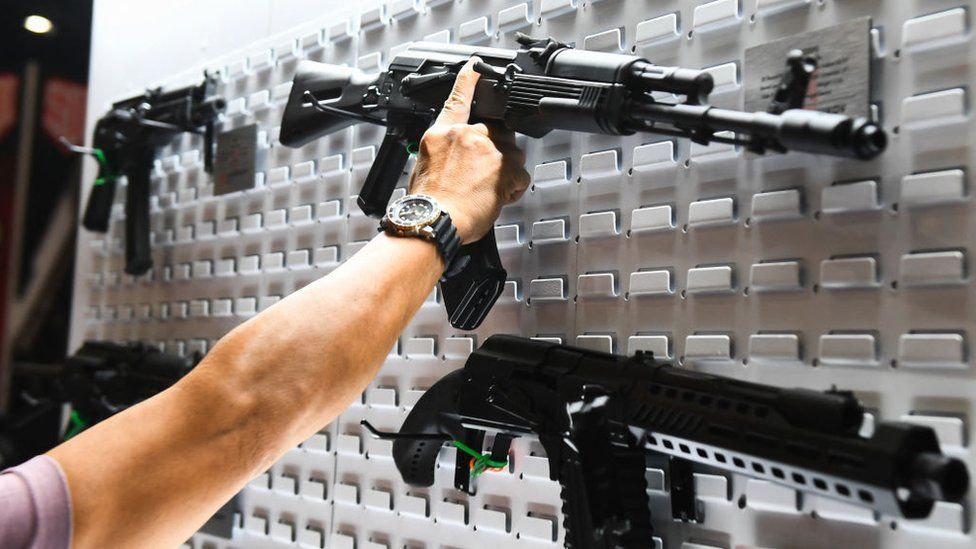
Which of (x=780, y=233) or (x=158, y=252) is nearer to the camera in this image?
(x=780, y=233)

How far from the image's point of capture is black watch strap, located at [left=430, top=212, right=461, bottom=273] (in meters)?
1.23

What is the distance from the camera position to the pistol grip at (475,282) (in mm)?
1447

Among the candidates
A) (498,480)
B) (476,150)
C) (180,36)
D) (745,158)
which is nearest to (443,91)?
(476,150)

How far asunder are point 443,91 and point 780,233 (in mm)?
618

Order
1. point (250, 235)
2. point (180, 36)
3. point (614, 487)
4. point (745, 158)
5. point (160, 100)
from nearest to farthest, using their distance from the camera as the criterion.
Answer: point (614, 487), point (745, 158), point (250, 235), point (160, 100), point (180, 36)

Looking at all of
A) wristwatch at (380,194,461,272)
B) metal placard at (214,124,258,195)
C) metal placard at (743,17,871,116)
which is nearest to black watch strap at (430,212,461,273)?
wristwatch at (380,194,461,272)

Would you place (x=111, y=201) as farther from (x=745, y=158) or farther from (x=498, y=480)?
(x=745, y=158)

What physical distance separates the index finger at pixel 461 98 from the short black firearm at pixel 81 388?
1086mm

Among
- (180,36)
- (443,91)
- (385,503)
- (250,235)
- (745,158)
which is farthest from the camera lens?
(180,36)

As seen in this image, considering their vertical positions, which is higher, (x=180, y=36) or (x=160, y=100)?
(x=180, y=36)

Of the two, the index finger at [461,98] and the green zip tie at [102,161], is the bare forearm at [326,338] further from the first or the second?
the green zip tie at [102,161]

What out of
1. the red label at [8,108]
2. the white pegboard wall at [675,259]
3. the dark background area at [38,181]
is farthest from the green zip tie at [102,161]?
the red label at [8,108]

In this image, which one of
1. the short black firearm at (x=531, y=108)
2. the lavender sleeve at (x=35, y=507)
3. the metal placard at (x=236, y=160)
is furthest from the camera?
the metal placard at (x=236, y=160)

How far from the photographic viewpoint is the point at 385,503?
1757 mm
